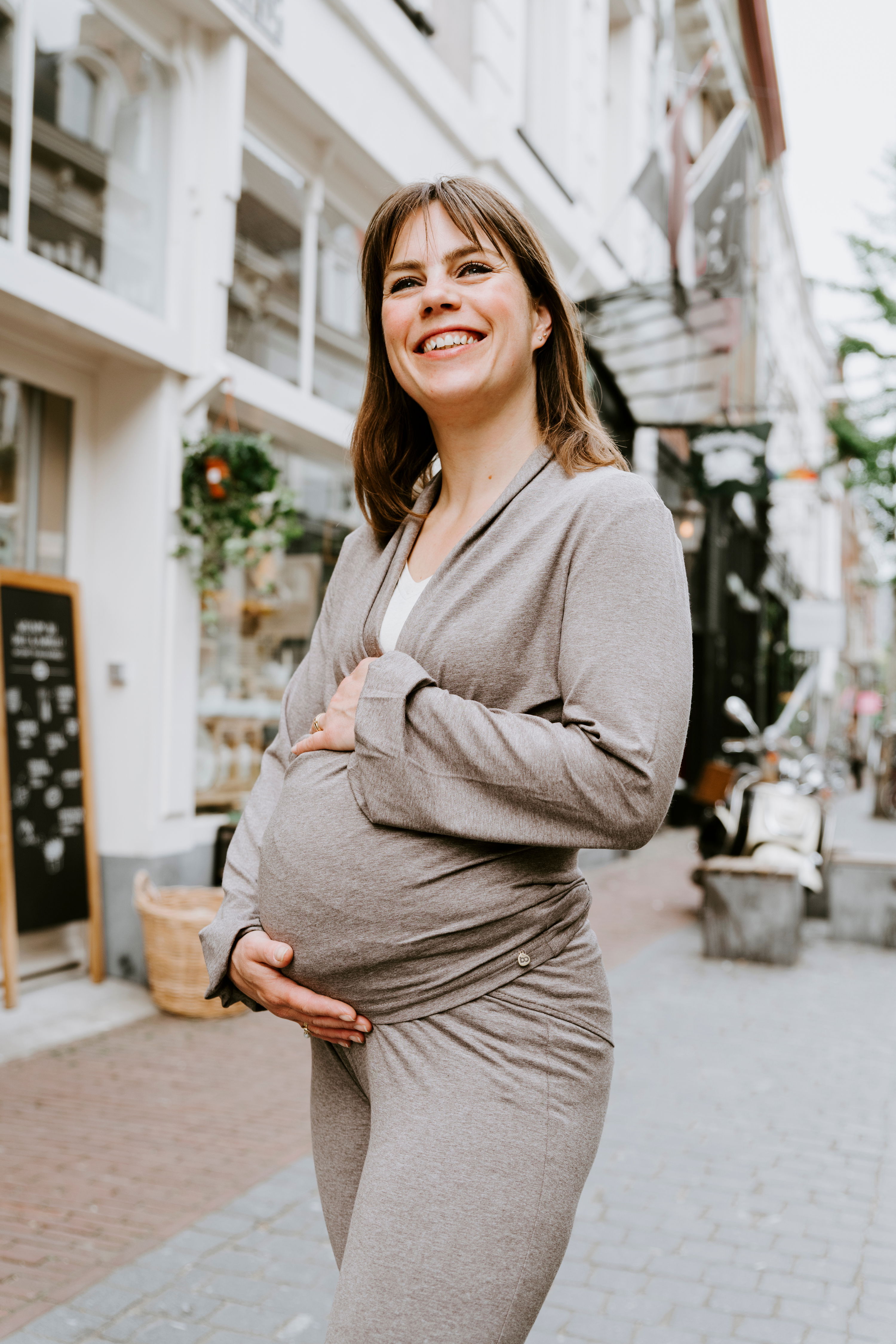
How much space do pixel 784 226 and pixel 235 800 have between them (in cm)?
3169

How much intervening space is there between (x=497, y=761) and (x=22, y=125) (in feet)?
16.0

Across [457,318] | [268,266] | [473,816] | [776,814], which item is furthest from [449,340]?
[776,814]

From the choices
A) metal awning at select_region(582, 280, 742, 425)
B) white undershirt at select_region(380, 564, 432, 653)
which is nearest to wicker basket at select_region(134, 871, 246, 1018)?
white undershirt at select_region(380, 564, 432, 653)

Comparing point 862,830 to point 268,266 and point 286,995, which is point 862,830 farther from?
point 286,995

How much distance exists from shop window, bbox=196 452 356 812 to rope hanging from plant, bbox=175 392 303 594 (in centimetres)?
30

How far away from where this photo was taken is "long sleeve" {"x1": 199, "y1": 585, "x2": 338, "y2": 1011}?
160 cm

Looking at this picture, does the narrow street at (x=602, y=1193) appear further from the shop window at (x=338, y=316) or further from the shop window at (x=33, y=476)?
the shop window at (x=338, y=316)

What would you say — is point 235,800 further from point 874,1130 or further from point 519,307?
point 519,307

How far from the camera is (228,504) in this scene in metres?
6.12

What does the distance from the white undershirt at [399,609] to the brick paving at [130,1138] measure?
2244 mm

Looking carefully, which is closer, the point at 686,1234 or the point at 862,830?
the point at 686,1234

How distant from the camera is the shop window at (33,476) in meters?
5.73

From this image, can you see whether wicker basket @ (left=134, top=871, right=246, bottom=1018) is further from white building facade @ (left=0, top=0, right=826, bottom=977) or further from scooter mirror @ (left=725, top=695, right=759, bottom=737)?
scooter mirror @ (left=725, top=695, right=759, bottom=737)

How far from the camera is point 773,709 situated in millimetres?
30062
